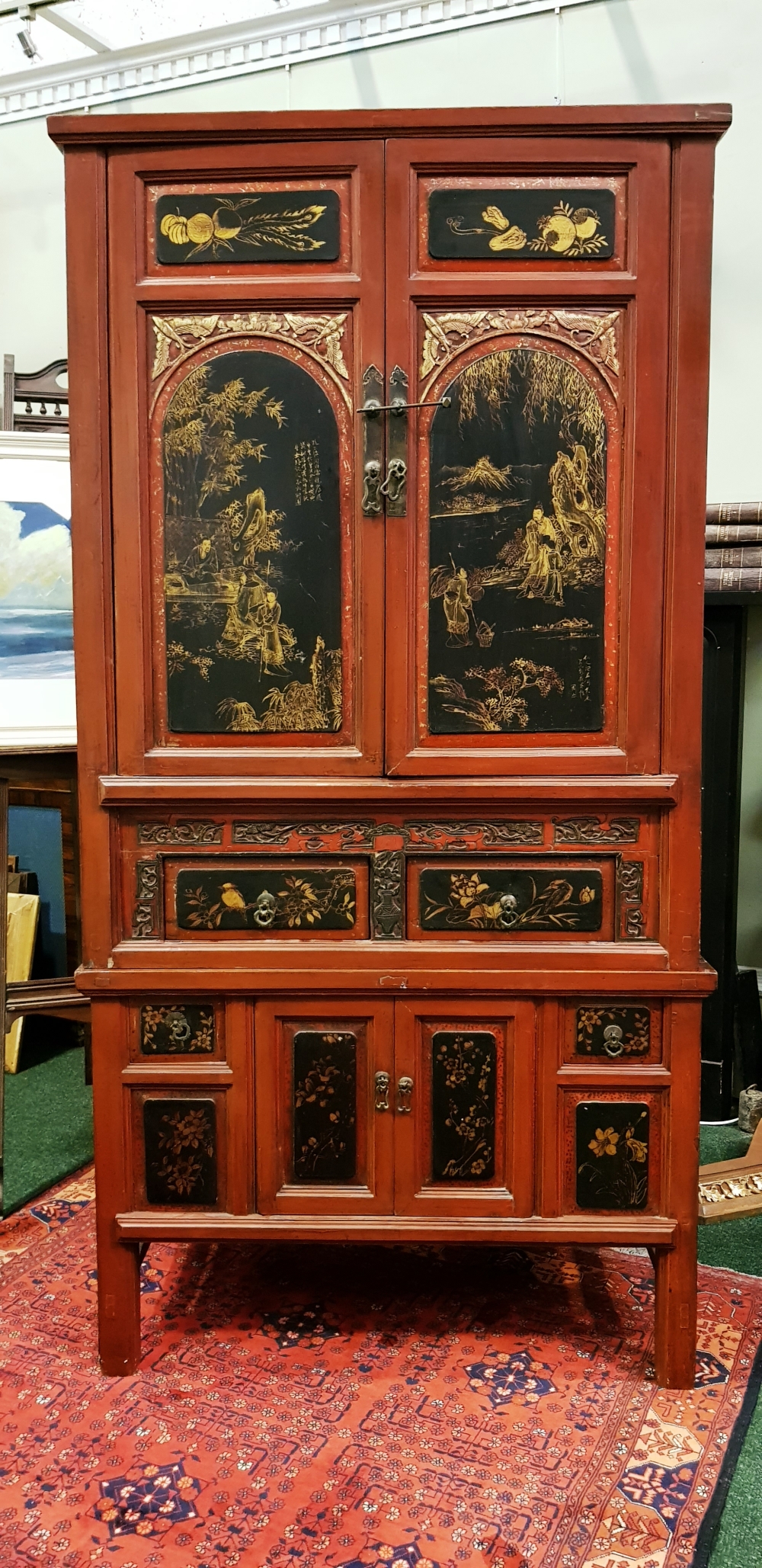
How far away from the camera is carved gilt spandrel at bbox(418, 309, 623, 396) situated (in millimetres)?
2002

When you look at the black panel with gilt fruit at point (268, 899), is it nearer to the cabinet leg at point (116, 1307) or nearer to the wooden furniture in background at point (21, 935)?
the cabinet leg at point (116, 1307)

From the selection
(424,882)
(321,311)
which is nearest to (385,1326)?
(424,882)

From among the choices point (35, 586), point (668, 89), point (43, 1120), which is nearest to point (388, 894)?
point (35, 586)

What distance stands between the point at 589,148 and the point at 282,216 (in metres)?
0.59

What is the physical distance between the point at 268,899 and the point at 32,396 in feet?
6.64

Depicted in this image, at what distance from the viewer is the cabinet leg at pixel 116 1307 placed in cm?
218

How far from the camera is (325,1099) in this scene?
7.15 ft

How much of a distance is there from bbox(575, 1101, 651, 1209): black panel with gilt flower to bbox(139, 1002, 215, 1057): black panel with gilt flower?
80 centimetres

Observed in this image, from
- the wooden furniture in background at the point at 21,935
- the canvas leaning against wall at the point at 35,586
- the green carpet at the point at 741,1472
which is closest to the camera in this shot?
the green carpet at the point at 741,1472

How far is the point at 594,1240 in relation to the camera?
7.00 feet

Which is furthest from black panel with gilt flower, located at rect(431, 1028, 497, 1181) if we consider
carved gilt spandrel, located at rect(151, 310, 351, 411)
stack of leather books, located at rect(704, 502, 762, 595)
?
stack of leather books, located at rect(704, 502, 762, 595)

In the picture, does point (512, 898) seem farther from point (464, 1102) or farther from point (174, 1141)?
point (174, 1141)

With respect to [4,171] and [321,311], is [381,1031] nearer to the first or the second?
[321,311]

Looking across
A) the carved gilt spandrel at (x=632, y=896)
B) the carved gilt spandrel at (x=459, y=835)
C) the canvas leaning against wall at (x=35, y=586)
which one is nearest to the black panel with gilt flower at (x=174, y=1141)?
the carved gilt spandrel at (x=459, y=835)
